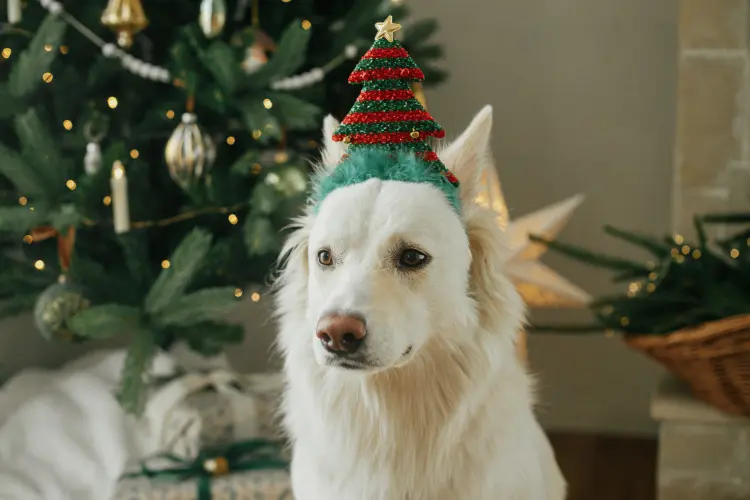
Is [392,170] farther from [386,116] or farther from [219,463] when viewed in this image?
[219,463]

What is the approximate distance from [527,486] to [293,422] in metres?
0.35

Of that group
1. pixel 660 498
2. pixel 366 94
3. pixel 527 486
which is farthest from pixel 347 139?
pixel 660 498

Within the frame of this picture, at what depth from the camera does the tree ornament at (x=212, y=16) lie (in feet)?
6.28

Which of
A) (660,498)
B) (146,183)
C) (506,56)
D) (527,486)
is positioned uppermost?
(506,56)

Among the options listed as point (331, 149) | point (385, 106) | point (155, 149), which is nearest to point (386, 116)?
point (385, 106)

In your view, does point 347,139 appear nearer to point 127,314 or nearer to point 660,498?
point 127,314

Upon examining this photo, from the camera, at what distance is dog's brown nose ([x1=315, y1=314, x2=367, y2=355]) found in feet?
3.58

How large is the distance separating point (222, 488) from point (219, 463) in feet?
0.22

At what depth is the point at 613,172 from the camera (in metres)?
2.78

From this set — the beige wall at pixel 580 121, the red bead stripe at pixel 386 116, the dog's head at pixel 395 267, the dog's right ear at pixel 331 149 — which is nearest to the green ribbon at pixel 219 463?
the dog's head at pixel 395 267

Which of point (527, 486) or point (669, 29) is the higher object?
point (669, 29)

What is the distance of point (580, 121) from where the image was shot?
2.79m

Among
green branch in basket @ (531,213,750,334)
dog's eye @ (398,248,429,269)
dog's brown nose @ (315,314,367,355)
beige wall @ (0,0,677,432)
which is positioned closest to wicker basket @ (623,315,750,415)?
green branch in basket @ (531,213,750,334)

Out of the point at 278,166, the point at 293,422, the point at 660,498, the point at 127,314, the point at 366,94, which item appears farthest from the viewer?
the point at 660,498
